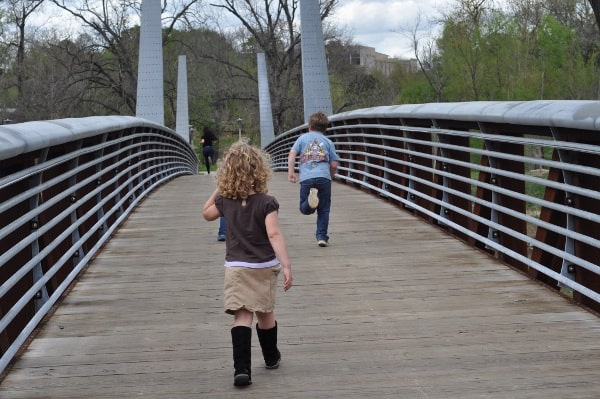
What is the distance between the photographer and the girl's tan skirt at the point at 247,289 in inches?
179

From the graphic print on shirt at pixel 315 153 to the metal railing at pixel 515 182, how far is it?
1.10 meters

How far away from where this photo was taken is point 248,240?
4602mm

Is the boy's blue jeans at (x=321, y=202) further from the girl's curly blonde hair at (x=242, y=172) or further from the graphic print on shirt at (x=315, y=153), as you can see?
the girl's curly blonde hair at (x=242, y=172)

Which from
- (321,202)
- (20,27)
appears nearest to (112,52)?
(20,27)

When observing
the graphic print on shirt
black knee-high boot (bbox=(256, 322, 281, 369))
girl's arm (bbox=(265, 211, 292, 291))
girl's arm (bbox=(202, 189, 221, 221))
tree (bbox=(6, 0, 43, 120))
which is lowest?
black knee-high boot (bbox=(256, 322, 281, 369))

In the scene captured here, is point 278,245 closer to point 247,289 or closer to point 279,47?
point 247,289

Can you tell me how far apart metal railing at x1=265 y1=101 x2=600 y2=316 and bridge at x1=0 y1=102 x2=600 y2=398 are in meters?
0.02

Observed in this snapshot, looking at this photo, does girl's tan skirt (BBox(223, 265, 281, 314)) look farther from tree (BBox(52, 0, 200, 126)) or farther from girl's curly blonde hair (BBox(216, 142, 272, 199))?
tree (BBox(52, 0, 200, 126))

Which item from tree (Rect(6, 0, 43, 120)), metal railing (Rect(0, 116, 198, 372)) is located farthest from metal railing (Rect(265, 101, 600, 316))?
tree (Rect(6, 0, 43, 120))

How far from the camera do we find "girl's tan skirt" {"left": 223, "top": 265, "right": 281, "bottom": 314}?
179 inches

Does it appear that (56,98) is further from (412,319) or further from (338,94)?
(412,319)

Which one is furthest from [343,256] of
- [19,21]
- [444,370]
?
[19,21]

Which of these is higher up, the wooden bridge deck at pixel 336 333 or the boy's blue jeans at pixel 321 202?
the boy's blue jeans at pixel 321 202

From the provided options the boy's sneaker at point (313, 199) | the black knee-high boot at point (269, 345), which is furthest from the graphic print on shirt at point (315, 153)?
the black knee-high boot at point (269, 345)
